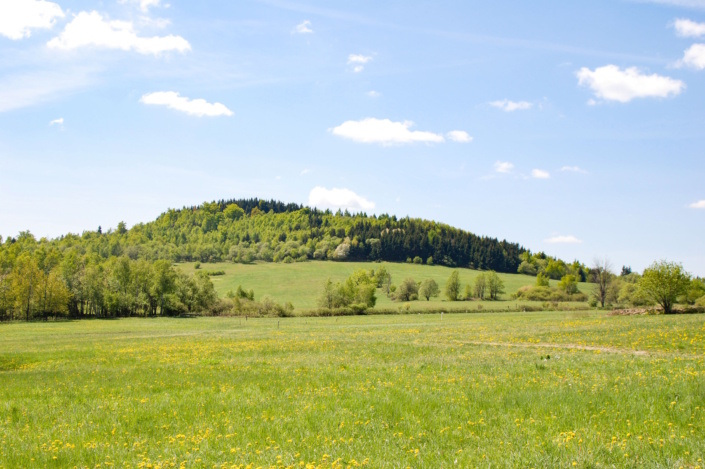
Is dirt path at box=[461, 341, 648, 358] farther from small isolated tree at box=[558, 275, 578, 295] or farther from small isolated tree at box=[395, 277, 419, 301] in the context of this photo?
small isolated tree at box=[558, 275, 578, 295]

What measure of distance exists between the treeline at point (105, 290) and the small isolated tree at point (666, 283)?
85.7 m

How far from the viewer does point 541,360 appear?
2064cm

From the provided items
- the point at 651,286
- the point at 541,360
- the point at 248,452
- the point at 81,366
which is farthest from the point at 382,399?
the point at 651,286

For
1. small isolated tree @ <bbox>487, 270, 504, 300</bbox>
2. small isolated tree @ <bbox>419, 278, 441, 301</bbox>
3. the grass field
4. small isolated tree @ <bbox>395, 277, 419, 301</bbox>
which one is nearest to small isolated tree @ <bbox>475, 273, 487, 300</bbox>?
small isolated tree @ <bbox>487, 270, 504, 300</bbox>

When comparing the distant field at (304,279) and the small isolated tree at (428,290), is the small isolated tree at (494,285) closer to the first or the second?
the distant field at (304,279)

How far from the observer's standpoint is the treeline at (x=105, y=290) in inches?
4008

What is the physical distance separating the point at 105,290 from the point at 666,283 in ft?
357

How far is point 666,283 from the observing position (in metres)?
52.4

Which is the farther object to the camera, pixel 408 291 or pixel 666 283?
pixel 408 291

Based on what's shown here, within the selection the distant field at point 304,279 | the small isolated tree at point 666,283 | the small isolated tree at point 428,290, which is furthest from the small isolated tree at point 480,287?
the small isolated tree at point 666,283

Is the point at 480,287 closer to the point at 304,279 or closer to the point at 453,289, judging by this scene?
the point at 453,289

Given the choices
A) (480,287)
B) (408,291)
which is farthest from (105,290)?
(480,287)

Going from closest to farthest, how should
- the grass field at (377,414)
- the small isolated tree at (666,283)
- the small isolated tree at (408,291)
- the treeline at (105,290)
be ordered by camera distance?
the grass field at (377,414) → the small isolated tree at (666,283) → the treeline at (105,290) → the small isolated tree at (408,291)

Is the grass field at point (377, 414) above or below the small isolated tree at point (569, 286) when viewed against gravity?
above
